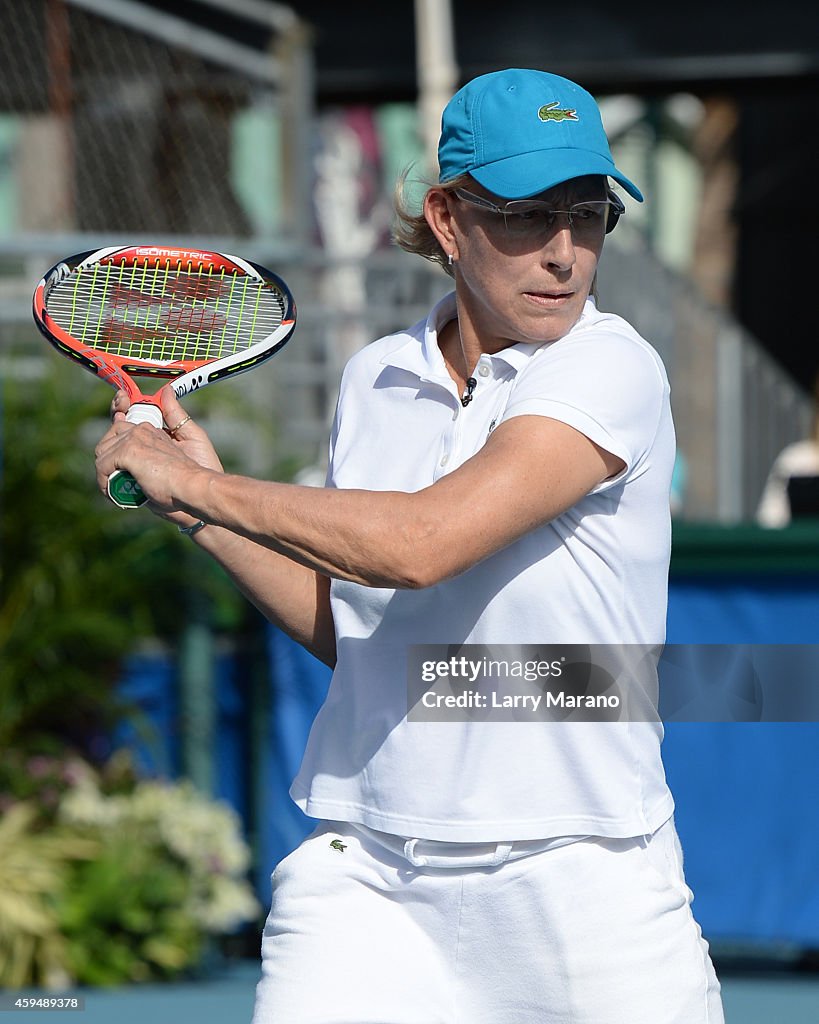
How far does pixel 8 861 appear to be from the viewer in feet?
16.9

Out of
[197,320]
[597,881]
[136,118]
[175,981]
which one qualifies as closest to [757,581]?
[175,981]

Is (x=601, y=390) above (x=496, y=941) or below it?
above

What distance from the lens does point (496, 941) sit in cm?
226

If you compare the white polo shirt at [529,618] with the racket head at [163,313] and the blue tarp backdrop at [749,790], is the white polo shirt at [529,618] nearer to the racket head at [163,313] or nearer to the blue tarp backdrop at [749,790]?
the racket head at [163,313]

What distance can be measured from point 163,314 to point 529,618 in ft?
3.35

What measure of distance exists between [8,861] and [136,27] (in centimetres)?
401

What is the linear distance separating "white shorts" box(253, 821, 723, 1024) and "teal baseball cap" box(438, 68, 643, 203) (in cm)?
91

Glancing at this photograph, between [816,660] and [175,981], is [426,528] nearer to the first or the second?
[816,660]

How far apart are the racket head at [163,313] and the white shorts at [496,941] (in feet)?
2.83

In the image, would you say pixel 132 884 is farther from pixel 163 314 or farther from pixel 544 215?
pixel 544 215

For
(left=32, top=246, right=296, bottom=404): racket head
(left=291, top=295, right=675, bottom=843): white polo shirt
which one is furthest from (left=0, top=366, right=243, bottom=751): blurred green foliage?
(left=291, top=295, right=675, bottom=843): white polo shirt

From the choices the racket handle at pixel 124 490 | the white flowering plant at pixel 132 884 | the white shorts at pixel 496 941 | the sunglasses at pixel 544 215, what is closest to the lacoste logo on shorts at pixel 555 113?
the sunglasses at pixel 544 215

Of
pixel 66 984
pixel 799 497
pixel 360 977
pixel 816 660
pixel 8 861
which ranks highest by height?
pixel 799 497

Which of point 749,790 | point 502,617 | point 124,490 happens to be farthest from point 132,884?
point 502,617
